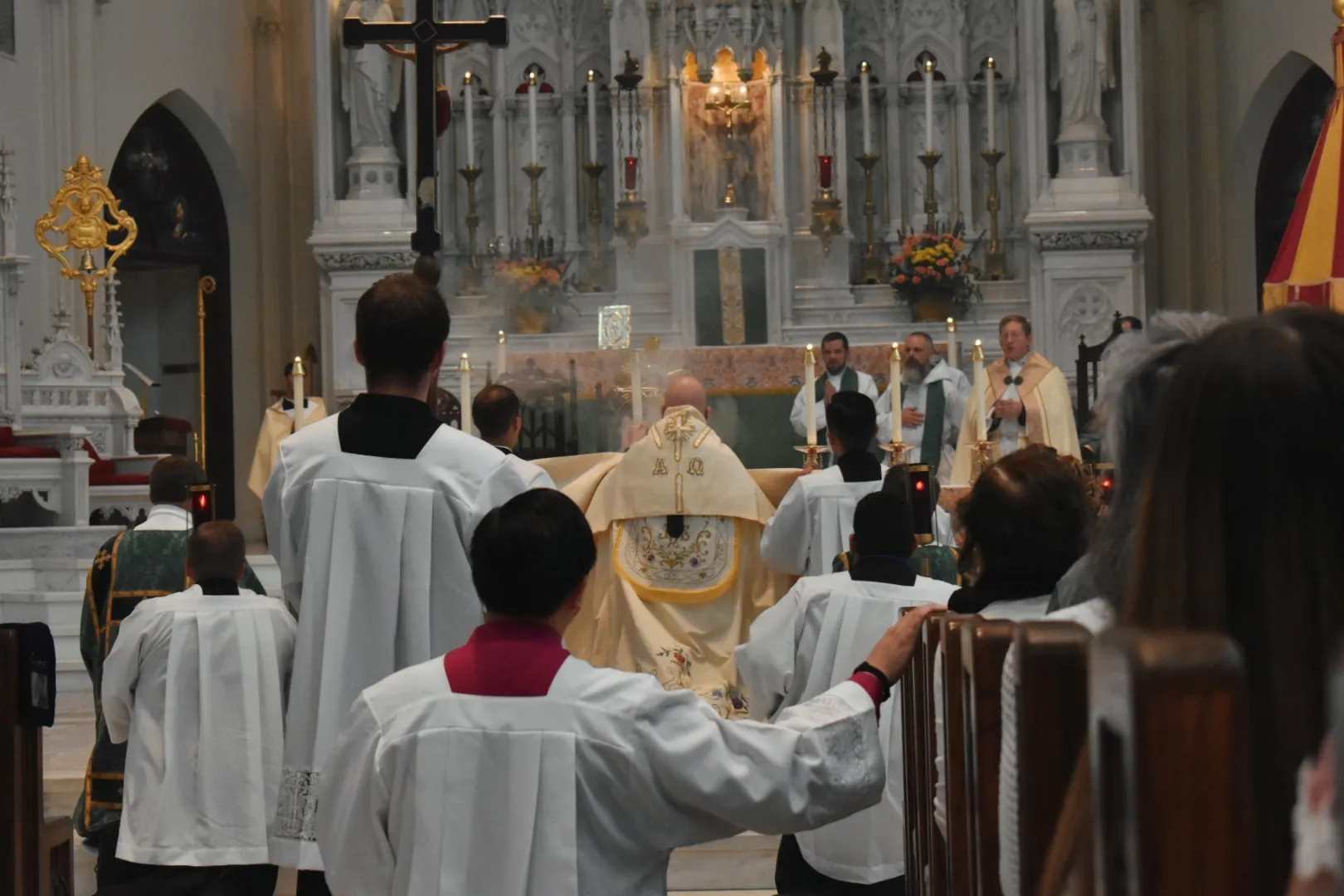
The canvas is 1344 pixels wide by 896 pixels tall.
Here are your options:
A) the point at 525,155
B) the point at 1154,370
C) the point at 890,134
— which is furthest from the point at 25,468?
the point at 1154,370

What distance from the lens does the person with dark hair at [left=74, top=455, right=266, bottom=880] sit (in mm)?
5172

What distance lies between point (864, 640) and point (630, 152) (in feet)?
33.6

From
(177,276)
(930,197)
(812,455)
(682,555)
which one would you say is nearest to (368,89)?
(177,276)

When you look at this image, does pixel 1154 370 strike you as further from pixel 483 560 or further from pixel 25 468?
pixel 25 468

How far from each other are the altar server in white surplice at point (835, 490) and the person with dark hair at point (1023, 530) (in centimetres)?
321

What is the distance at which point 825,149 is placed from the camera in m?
14.0

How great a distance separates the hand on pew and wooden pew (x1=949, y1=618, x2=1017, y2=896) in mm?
627

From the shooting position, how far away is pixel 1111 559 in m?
1.62

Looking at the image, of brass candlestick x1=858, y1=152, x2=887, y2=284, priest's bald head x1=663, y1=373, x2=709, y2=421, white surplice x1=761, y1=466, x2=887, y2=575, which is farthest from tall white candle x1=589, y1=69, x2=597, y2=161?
white surplice x1=761, y1=466, x2=887, y2=575

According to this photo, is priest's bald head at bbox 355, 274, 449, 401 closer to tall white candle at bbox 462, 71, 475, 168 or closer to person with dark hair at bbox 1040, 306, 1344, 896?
person with dark hair at bbox 1040, 306, 1344, 896

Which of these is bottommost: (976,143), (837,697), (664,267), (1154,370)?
(837,697)

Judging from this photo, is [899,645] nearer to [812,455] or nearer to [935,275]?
[812,455]

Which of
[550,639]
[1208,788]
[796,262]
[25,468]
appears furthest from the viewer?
[796,262]

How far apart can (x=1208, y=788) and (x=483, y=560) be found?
166 cm
